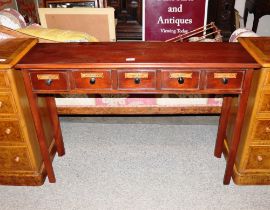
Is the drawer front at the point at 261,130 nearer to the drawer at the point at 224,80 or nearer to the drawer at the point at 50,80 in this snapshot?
the drawer at the point at 224,80

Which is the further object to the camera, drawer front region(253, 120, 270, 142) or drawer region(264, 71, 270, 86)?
drawer front region(253, 120, 270, 142)

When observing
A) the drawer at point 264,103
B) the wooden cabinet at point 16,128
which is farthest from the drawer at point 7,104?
the drawer at point 264,103

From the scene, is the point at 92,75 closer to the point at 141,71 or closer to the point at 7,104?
the point at 141,71

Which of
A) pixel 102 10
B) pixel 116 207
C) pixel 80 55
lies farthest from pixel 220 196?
pixel 102 10

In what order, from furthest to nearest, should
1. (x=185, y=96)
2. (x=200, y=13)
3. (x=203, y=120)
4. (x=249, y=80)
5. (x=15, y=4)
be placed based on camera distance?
1. (x=15, y=4)
2. (x=200, y=13)
3. (x=203, y=120)
4. (x=185, y=96)
5. (x=249, y=80)

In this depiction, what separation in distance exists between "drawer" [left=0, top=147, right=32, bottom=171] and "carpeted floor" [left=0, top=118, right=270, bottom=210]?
0.23 meters

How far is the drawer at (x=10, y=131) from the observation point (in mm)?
2230

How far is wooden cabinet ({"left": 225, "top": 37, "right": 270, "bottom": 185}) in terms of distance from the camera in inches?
80.1

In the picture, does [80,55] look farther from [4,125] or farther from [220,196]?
[220,196]

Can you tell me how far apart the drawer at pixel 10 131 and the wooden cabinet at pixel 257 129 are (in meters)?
1.79

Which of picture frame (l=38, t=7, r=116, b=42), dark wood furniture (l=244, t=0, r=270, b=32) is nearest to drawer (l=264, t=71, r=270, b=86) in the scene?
picture frame (l=38, t=7, r=116, b=42)

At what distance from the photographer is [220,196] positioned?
2.46 m

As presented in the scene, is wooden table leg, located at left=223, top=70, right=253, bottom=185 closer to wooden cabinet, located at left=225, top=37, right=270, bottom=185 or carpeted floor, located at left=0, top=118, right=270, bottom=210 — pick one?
wooden cabinet, located at left=225, top=37, right=270, bottom=185

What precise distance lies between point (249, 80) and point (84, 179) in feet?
5.46
